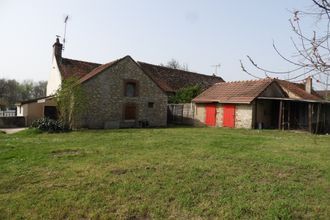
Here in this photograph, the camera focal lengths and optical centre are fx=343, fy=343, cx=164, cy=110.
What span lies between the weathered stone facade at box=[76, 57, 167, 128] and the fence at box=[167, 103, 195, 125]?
7.67ft

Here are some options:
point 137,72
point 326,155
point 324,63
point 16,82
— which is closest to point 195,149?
point 326,155

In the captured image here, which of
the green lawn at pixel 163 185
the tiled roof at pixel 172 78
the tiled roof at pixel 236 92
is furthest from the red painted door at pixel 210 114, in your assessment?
the green lawn at pixel 163 185

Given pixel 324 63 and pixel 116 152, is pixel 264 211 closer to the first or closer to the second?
pixel 324 63

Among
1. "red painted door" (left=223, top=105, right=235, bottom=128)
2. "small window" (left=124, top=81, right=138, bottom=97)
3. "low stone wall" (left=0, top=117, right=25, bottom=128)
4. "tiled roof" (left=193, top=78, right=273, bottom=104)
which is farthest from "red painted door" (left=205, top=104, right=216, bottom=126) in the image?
"low stone wall" (left=0, top=117, right=25, bottom=128)

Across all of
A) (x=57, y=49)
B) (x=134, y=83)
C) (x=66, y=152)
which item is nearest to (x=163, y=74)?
(x=134, y=83)

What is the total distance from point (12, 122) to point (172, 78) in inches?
729

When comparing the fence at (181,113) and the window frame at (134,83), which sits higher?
the window frame at (134,83)

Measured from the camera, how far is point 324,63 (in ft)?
8.47

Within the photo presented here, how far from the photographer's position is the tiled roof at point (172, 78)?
3725 cm

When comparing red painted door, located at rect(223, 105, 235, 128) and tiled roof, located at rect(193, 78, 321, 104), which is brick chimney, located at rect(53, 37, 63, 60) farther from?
red painted door, located at rect(223, 105, 235, 128)

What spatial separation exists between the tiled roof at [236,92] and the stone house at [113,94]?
13.4 ft

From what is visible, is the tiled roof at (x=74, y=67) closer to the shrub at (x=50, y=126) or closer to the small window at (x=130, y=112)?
the small window at (x=130, y=112)

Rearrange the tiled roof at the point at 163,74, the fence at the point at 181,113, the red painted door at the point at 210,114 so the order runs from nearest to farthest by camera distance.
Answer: the red painted door at the point at 210,114
the tiled roof at the point at 163,74
the fence at the point at 181,113

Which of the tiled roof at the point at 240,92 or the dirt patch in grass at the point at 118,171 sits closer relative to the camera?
the dirt patch in grass at the point at 118,171
